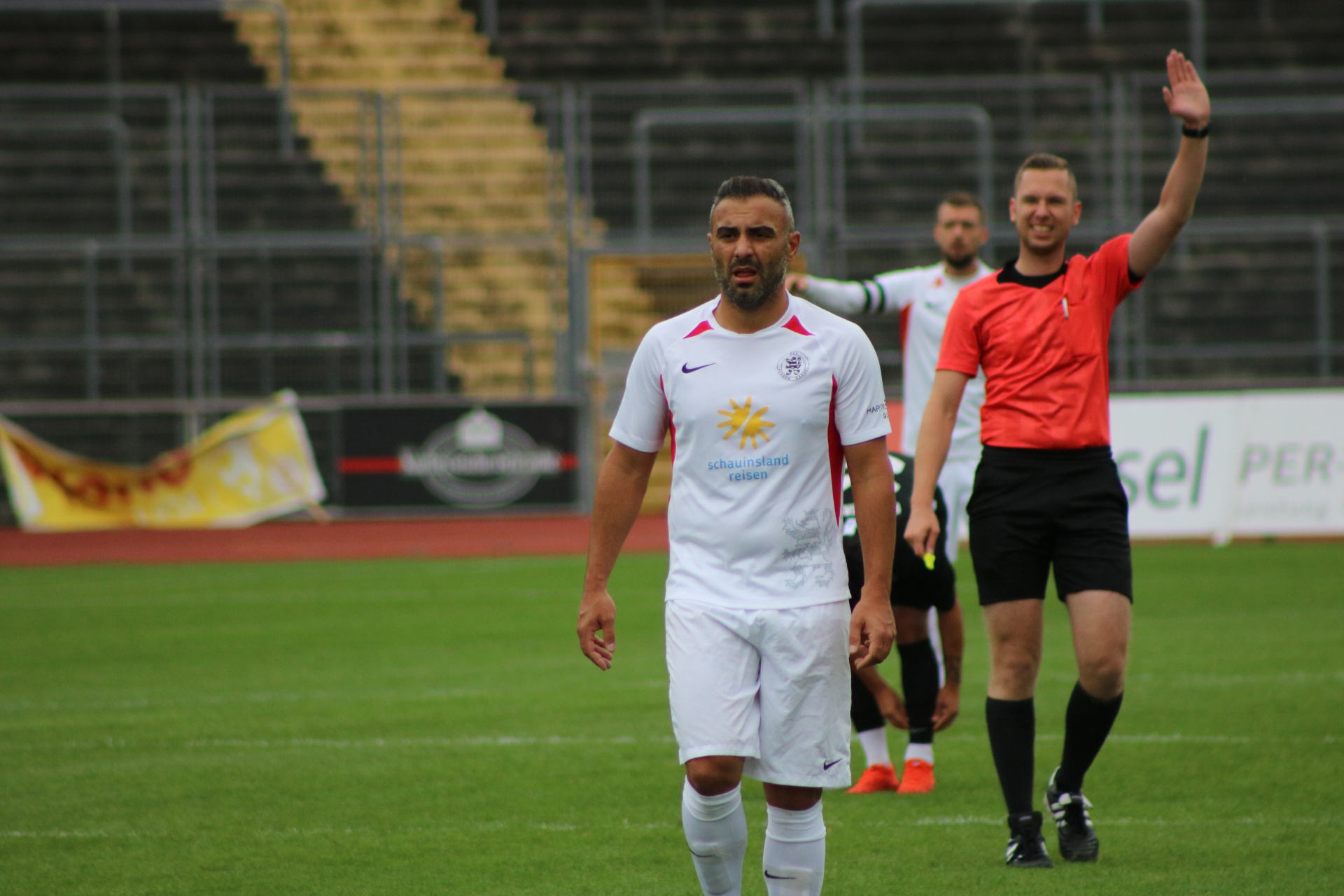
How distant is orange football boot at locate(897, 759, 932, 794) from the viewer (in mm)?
6746

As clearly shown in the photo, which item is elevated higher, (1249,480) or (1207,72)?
(1207,72)

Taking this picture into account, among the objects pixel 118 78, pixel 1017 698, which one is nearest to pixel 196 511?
pixel 118 78

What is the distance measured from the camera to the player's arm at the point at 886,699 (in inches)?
262

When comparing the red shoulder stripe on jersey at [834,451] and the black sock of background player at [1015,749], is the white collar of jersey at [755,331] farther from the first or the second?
the black sock of background player at [1015,749]

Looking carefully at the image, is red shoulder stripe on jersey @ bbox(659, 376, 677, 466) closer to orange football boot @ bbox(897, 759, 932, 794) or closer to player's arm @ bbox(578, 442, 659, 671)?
player's arm @ bbox(578, 442, 659, 671)

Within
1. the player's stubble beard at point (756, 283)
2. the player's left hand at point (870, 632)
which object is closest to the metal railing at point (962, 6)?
the player's stubble beard at point (756, 283)

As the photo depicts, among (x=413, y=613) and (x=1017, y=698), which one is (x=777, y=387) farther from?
(x=413, y=613)

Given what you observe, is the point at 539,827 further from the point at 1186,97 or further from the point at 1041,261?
the point at 1186,97

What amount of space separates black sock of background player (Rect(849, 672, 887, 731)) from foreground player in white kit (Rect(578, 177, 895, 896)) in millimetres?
2344

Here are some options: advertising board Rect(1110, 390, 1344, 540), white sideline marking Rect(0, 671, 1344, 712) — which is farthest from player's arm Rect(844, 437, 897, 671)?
advertising board Rect(1110, 390, 1344, 540)

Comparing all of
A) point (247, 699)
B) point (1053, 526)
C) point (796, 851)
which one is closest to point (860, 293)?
point (1053, 526)

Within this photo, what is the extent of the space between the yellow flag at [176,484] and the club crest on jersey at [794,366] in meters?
16.0

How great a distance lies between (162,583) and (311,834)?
9.26 meters

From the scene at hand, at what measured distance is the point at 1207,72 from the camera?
2575cm
